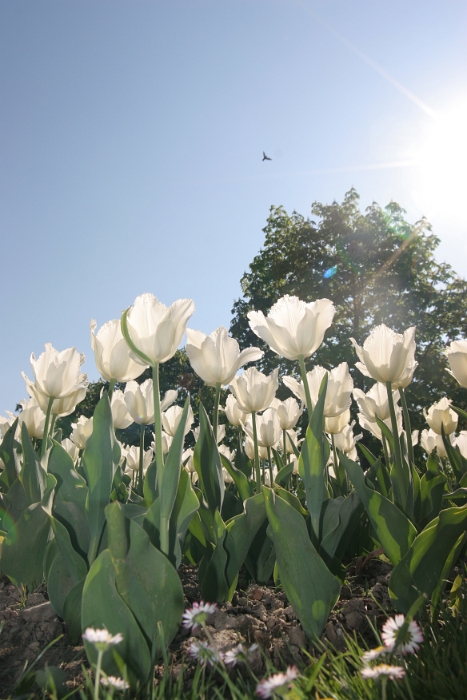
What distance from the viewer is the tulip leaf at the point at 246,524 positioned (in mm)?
1915

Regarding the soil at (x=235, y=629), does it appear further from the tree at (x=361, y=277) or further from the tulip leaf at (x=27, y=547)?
the tree at (x=361, y=277)

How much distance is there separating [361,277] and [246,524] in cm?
1661

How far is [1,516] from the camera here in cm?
239

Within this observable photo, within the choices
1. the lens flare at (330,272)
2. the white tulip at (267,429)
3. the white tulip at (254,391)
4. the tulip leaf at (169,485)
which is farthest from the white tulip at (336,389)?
the lens flare at (330,272)

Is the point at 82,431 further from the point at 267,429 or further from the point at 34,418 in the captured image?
the point at 267,429

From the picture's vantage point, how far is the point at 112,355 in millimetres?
1995

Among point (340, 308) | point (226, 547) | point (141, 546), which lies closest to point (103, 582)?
point (141, 546)

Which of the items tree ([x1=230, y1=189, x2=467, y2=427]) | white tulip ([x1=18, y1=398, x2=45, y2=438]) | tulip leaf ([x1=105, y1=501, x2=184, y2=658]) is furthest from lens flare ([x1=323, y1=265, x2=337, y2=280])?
tulip leaf ([x1=105, y1=501, x2=184, y2=658])

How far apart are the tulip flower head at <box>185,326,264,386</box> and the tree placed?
46.4ft

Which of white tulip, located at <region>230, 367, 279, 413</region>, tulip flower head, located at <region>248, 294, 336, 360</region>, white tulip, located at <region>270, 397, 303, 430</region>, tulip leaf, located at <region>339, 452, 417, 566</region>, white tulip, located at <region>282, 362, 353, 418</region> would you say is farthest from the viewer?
white tulip, located at <region>270, 397, 303, 430</region>

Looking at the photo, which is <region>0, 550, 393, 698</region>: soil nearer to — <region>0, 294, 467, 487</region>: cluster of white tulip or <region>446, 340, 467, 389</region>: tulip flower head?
<region>0, 294, 467, 487</region>: cluster of white tulip

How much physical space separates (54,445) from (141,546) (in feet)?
3.44

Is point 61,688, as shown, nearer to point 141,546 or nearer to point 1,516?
point 141,546

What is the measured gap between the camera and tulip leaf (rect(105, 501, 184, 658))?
143cm
